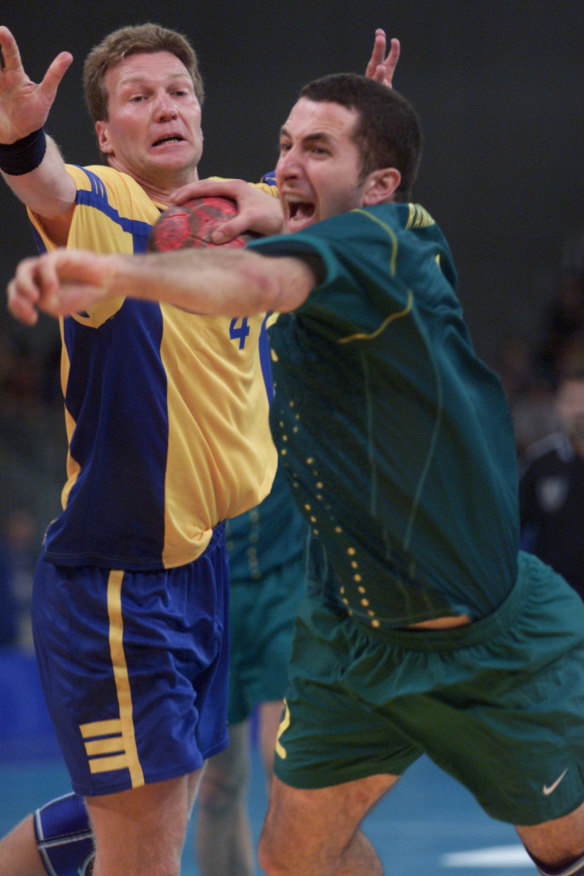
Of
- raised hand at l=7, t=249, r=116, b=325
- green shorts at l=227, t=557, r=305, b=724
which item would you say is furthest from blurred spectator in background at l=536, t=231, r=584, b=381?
raised hand at l=7, t=249, r=116, b=325

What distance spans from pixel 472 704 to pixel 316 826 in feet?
1.65

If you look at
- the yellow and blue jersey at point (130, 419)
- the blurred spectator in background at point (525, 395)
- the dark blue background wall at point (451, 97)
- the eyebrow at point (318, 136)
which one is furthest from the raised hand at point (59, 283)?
the dark blue background wall at point (451, 97)

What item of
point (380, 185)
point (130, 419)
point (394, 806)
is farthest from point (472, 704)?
point (394, 806)

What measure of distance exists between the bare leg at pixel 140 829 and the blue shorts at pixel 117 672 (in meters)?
0.04

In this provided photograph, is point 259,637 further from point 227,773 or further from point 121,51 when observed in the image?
point 121,51

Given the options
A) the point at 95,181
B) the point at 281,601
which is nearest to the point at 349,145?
the point at 95,181

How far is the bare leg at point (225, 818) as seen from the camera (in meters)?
3.69

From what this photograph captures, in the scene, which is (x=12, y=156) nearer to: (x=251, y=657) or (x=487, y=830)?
(x=251, y=657)

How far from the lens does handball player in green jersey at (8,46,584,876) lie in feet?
7.77

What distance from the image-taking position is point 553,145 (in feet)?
38.1

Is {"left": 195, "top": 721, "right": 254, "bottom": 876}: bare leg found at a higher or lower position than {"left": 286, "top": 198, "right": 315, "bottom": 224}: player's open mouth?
lower

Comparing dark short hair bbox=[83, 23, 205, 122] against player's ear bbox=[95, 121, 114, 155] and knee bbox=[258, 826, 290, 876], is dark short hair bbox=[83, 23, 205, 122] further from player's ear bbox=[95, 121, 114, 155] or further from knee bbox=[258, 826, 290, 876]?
knee bbox=[258, 826, 290, 876]

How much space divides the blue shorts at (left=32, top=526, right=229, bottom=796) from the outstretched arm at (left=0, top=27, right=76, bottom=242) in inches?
35.3

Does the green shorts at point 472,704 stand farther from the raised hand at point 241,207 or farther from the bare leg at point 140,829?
the raised hand at point 241,207
